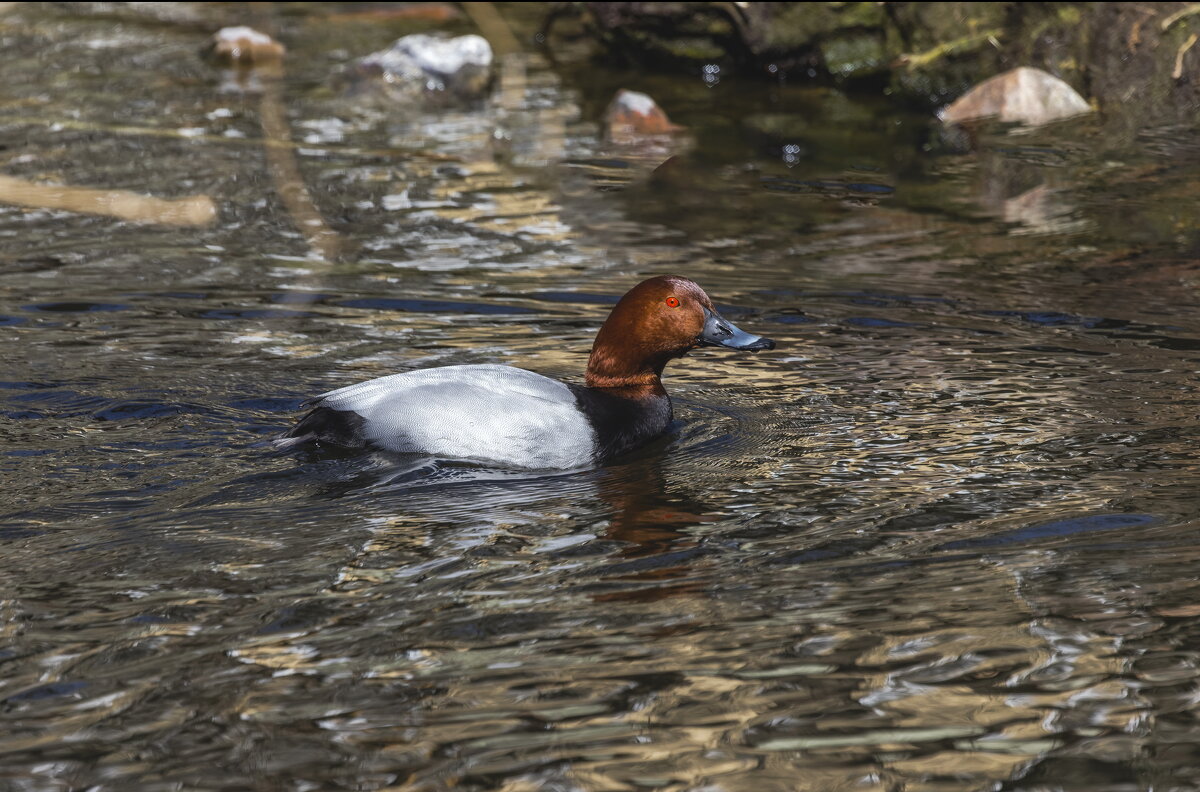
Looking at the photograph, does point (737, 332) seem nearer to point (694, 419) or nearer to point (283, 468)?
point (694, 419)

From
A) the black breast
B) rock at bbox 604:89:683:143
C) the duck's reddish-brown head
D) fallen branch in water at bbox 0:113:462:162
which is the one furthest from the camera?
rock at bbox 604:89:683:143

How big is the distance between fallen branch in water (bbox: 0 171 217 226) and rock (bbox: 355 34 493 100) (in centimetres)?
373

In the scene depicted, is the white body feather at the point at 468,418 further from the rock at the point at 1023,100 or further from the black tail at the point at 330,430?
the rock at the point at 1023,100

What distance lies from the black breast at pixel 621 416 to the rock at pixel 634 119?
5287mm

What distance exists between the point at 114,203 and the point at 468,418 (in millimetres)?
4315

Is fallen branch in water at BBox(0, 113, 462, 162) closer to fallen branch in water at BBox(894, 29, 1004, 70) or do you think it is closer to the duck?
fallen branch in water at BBox(894, 29, 1004, 70)

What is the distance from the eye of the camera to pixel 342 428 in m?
5.16

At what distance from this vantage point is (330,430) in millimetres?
5172

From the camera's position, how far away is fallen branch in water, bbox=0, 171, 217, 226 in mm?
8289

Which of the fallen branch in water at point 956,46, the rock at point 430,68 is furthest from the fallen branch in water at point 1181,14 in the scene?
the rock at point 430,68

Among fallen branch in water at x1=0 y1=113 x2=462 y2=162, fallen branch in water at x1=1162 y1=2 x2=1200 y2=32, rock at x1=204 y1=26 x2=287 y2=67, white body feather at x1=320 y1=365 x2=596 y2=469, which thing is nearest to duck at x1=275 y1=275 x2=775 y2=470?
white body feather at x1=320 y1=365 x2=596 y2=469

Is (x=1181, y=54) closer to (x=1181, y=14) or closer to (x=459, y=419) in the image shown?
(x=1181, y=14)

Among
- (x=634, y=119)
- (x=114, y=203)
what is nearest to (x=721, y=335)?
(x=114, y=203)

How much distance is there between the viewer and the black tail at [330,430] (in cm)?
516
